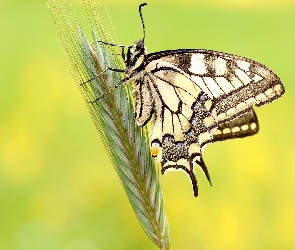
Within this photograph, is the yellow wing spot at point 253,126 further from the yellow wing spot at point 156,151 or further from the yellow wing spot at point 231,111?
the yellow wing spot at point 156,151

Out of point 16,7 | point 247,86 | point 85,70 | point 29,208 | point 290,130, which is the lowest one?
point 290,130

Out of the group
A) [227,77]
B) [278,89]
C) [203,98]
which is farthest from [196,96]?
[278,89]

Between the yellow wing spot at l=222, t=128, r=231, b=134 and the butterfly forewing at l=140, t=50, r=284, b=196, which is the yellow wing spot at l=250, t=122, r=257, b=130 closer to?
the butterfly forewing at l=140, t=50, r=284, b=196

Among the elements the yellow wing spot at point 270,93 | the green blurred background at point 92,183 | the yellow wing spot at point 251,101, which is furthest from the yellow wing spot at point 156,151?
the green blurred background at point 92,183

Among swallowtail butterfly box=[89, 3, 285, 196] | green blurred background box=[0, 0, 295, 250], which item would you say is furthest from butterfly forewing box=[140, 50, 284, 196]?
green blurred background box=[0, 0, 295, 250]

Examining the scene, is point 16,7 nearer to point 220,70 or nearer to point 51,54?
point 51,54

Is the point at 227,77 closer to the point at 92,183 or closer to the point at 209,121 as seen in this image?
the point at 209,121

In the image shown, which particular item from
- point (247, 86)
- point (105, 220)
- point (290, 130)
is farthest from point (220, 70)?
point (290, 130)
